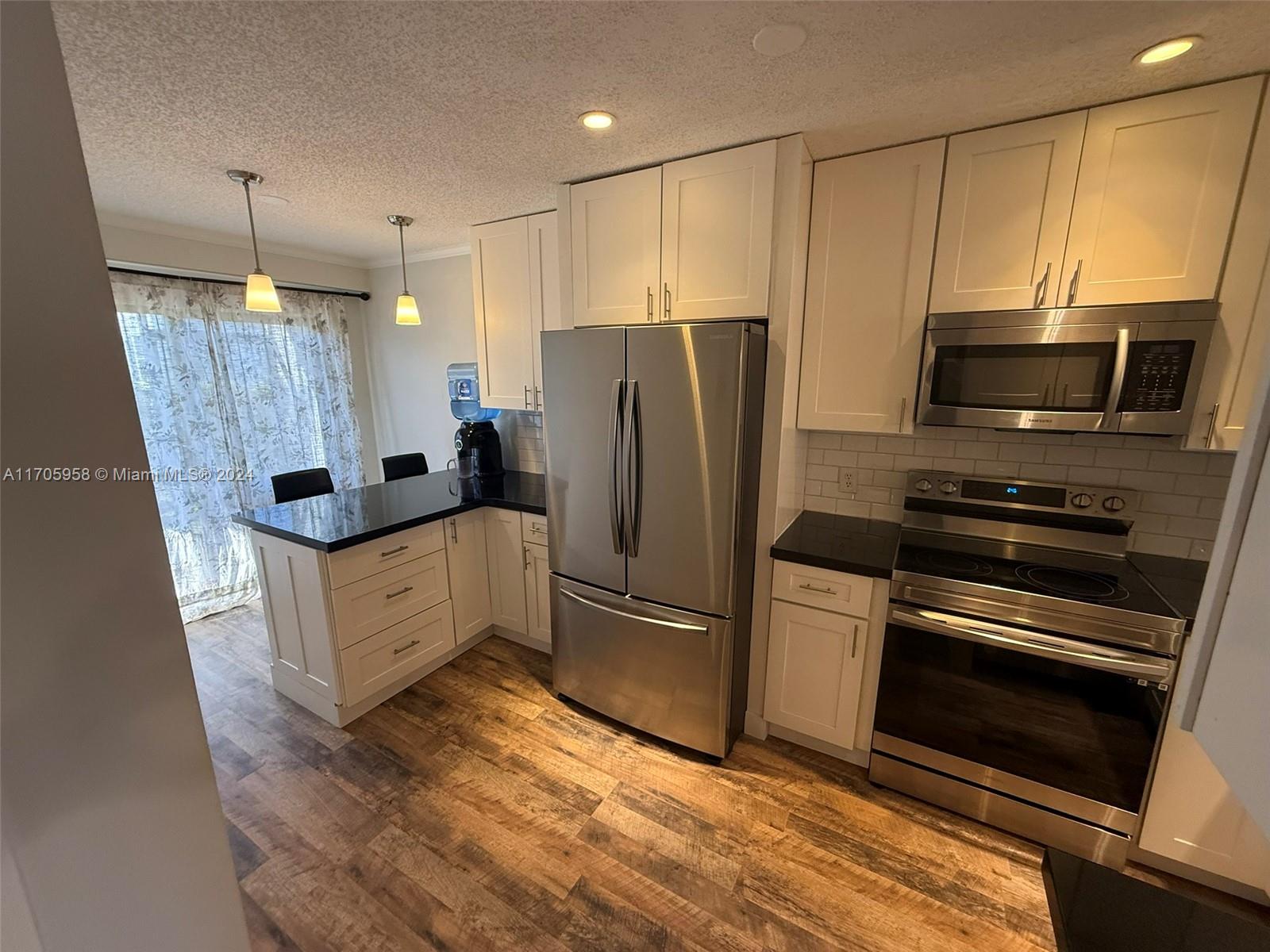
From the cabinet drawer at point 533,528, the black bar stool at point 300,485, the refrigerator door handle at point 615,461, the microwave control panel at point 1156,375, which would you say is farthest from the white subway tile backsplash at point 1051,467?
the black bar stool at point 300,485

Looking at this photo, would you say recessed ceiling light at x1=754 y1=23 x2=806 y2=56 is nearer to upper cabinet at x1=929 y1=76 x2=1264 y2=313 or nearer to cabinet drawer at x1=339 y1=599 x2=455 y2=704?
upper cabinet at x1=929 y1=76 x2=1264 y2=313

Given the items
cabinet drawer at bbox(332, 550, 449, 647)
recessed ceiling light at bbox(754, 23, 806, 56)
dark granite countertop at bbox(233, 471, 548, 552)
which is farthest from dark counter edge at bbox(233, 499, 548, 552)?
recessed ceiling light at bbox(754, 23, 806, 56)

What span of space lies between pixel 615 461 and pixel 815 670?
1.21 m

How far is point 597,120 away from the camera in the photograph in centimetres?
168

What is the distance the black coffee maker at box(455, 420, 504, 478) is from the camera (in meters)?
3.17

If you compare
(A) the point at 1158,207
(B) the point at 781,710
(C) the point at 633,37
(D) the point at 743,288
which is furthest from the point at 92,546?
(A) the point at 1158,207

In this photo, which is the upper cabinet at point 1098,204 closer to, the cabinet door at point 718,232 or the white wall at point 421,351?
the cabinet door at point 718,232

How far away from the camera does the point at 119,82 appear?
57.0 inches

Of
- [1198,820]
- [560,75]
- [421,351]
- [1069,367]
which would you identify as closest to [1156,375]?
[1069,367]

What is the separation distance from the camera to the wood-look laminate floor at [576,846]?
1.52 m

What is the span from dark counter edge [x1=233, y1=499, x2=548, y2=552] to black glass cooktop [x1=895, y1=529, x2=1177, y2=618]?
1697mm

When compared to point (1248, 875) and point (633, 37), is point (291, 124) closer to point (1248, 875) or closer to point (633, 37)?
point (633, 37)

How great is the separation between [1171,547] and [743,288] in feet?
6.18

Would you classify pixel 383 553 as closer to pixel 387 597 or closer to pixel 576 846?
pixel 387 597
